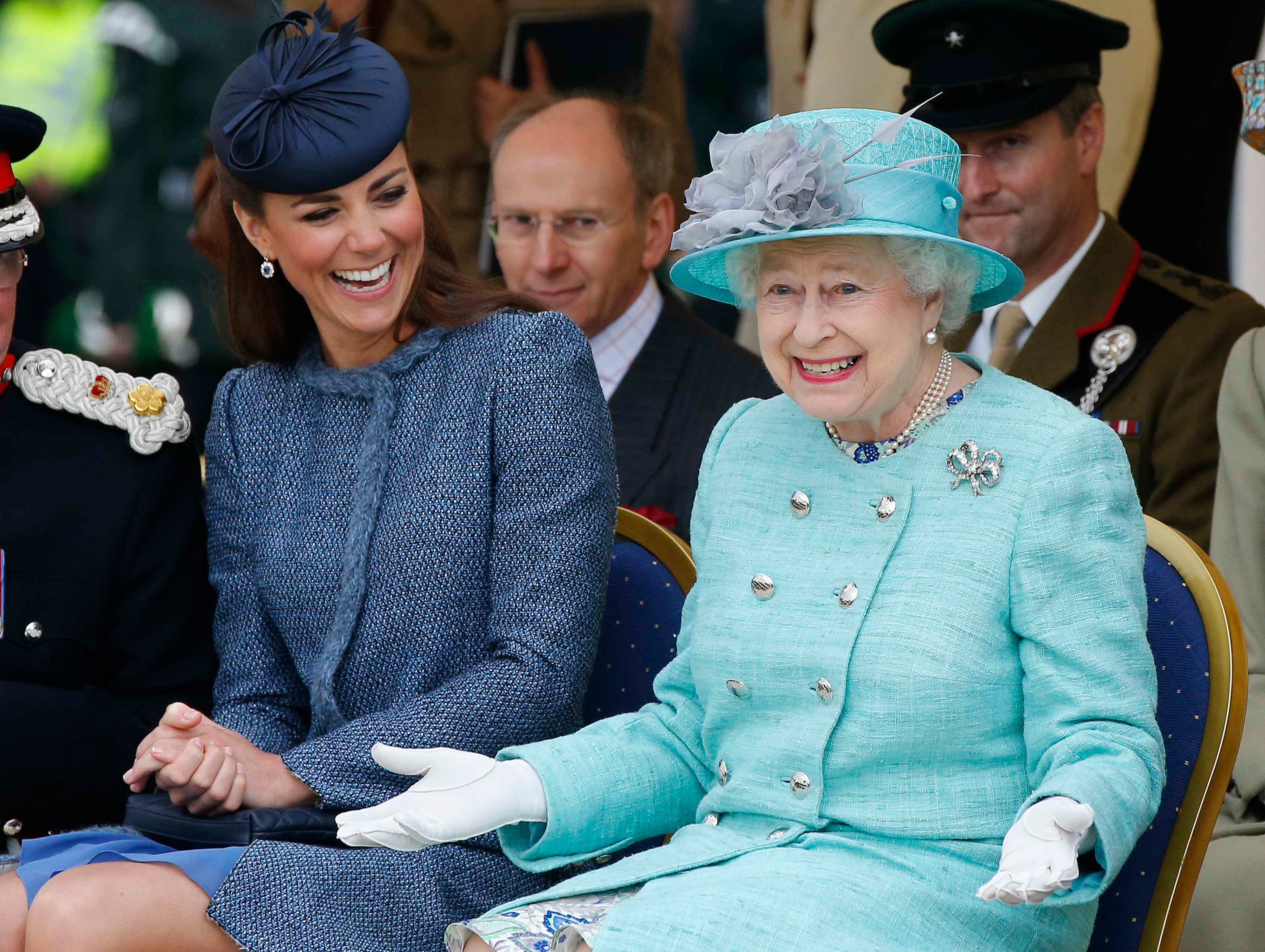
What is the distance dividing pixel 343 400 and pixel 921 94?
1.72m

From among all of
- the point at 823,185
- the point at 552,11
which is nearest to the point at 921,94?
the point at 552,11

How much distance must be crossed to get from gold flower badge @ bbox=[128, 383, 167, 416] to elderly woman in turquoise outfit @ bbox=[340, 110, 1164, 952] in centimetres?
106

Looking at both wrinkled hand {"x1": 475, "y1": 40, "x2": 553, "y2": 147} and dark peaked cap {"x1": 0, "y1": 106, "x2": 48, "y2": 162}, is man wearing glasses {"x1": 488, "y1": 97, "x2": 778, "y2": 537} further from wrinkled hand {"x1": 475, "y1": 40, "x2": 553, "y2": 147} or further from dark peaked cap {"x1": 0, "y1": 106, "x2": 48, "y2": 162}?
dark peaked cap {"x1": 0, "y1": 106, "x2": 48, "y2": 162}

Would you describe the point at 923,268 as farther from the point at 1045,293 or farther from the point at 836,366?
the point at 1045,293

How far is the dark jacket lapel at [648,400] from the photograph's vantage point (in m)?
3.85

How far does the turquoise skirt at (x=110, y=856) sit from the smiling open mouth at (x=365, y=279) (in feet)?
2.86

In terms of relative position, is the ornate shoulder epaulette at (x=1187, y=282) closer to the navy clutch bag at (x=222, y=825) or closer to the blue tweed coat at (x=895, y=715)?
the blue tweed coat at (x=895, y=715)

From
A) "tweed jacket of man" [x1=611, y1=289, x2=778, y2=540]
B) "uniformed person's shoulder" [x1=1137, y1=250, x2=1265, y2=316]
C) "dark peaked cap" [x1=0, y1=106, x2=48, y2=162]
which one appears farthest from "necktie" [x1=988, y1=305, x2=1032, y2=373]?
"dark peaked cap" [x1=0, y1=106, x2=48, y2=162]

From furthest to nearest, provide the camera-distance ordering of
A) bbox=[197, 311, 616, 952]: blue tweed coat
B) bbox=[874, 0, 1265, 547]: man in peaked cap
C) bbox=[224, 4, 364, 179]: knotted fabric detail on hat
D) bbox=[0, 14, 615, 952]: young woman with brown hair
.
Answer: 1. bbox=[874, 0, 1265, 547]: man in peaked cap
2. bbox=[224, 4, 364, 179]: knotted fabric detail on hat
3. bbox=[197, 311, 616, 952]: blue tweed coat
4. bbox=[0, 14, 615, 952]: young woman with brown hair

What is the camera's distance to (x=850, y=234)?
78.4 inches

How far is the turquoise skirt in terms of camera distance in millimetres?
2162

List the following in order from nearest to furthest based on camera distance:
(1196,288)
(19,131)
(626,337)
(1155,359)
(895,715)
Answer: (895,715) < (19,131) < (1155,359) < (1196,288) < (626,337)

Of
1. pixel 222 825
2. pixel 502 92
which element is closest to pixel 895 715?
pixel 222 825

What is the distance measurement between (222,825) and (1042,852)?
1.08m
